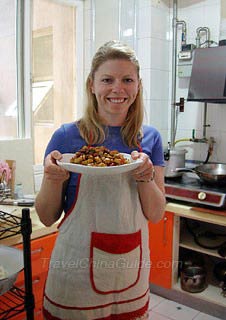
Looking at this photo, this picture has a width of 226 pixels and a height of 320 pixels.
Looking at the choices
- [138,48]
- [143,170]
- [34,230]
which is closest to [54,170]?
[143,170]

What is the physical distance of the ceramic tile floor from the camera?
2106 mm

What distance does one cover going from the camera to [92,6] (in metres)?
2.64

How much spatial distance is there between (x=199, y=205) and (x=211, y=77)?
2.71 feet

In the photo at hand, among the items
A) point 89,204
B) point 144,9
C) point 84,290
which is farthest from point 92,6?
point 84,290

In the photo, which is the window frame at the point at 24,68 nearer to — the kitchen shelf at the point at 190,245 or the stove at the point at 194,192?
the stove at the point at 194,192

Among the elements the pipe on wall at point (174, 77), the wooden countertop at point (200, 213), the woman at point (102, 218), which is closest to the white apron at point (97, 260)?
the woman at point (102, 218)

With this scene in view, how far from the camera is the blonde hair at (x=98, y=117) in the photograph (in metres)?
1.04

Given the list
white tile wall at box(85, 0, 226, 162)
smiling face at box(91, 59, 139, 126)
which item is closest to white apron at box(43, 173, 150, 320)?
smiling face at box(91, 59, 139, 126)

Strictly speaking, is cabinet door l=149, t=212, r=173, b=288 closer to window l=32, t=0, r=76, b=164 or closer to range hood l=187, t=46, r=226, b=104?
range hood l=187, t=46, r=226, b=104

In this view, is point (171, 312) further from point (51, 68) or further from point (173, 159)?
point (51, 68)

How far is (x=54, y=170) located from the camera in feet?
3.03

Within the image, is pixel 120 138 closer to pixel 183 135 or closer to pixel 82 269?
pixel 82 269

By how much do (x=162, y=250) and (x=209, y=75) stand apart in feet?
3.80

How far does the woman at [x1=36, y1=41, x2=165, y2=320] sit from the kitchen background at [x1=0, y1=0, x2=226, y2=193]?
1.28 m
